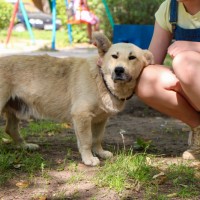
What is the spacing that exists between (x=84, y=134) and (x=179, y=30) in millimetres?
1135

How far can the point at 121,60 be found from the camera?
11.2 ft

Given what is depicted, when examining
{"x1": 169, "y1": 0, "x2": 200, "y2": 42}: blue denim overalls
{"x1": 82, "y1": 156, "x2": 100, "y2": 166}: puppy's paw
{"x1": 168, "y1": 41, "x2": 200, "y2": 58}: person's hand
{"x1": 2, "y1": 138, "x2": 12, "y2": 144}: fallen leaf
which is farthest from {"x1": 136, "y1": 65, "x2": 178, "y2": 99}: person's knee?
{"x1": 2, "y1": 138, "x2": 12, "y2": 144}: fallen leaf

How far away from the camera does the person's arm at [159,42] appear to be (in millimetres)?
3779

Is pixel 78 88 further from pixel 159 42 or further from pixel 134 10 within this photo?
pixel 134 10

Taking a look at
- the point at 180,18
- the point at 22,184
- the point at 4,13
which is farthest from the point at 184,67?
the point at 4,13

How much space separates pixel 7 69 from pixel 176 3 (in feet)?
4.87

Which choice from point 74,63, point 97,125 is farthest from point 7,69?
point 97,125

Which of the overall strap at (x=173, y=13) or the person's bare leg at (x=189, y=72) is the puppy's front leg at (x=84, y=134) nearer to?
the person's bare leg at (x=189, y=72)

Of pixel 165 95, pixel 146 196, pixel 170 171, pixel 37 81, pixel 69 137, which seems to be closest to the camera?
pixel 146 196

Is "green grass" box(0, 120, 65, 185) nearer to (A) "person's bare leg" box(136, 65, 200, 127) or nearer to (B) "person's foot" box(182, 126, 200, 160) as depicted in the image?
(A) "person's bare leg" box(136, 65, 200, 127)

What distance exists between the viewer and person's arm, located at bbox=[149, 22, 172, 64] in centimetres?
378

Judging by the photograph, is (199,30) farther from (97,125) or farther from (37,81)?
(37,81)

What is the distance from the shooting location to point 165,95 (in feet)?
11.4

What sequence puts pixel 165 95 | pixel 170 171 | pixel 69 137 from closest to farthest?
1. pixel 170 171
2. pixel 165 95
3. pixel 69 137
